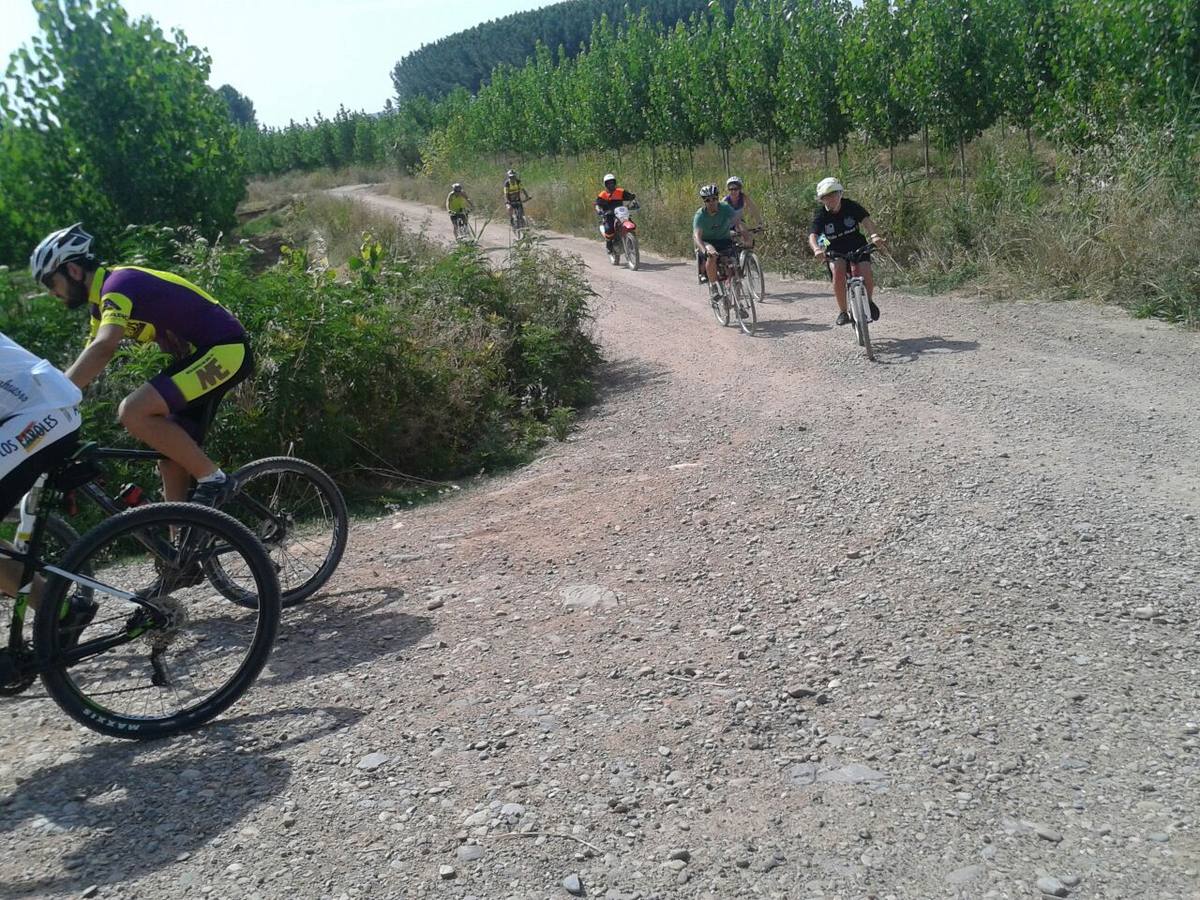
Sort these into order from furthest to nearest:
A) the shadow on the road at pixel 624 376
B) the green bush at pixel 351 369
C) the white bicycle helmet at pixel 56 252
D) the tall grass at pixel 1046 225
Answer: the tall grass at pixel 1046 225, the shadow on the road at pixel 624 376, the green bush at pixel 351 369, the white bicycle helmet at pixel 56 252

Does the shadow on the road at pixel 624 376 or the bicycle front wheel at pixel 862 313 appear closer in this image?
the bicycle front wheel at pixel 862 313

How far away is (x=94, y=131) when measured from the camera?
19.3 metres

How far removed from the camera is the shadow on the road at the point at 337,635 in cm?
479

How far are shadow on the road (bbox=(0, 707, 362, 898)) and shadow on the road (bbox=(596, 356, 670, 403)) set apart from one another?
686 cm

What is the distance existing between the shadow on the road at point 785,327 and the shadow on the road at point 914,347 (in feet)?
4.20

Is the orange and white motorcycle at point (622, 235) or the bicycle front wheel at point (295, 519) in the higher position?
the orange and white motorcycle at point (622, 235)

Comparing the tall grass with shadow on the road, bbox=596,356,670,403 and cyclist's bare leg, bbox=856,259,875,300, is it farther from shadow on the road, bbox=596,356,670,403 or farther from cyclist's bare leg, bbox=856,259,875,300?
shadow on the road, bbox=596,356,670,403

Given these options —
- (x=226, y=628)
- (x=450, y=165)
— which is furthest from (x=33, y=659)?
(x=450, y=165)

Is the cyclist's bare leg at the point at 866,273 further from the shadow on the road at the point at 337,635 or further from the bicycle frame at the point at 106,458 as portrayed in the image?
the bicycle frame at the point at 106,458

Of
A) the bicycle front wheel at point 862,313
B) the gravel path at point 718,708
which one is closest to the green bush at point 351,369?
the gravel path at point 718,708

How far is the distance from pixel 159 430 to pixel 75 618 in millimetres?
1044

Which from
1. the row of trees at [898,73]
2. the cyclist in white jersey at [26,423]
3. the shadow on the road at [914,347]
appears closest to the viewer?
the cyclist in white jersey at [26,423]

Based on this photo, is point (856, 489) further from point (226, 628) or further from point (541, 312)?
point (541, 312)

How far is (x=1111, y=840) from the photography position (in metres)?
3.06
